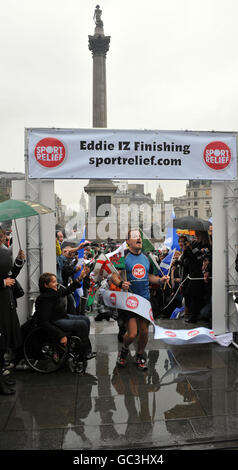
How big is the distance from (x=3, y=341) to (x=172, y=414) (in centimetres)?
212

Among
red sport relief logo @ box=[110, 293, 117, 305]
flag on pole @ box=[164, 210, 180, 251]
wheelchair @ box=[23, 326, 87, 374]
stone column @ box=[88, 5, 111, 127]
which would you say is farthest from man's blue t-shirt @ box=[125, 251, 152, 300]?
stone column @ box=[88, 5, 111, 127]

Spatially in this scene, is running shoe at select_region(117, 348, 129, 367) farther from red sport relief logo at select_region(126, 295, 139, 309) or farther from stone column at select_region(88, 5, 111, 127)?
stone column at select_region(88, 5, 111, 127)

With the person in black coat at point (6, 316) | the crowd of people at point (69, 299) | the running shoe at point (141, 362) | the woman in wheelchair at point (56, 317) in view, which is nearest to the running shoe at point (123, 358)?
the crowd of people at point (69, 299)

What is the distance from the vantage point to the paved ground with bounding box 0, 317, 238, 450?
369cm

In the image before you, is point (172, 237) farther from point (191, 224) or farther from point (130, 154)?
point (130, 154)

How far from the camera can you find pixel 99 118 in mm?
38750

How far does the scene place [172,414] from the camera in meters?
4.19

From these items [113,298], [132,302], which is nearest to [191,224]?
[113,298]

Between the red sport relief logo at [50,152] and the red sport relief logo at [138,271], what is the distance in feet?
7.00

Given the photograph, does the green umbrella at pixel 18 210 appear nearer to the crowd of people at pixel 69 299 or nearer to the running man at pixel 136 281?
the crowd of people at pixel 69 299

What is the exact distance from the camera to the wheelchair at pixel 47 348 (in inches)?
206

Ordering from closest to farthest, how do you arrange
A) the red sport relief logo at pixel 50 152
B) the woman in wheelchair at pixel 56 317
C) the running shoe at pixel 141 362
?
the woman in wheelchair at pixel 56 317, the running shoe at pixel 141 362, the red sport relief logo at pixel 50 152

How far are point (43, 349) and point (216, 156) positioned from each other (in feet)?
13.5
